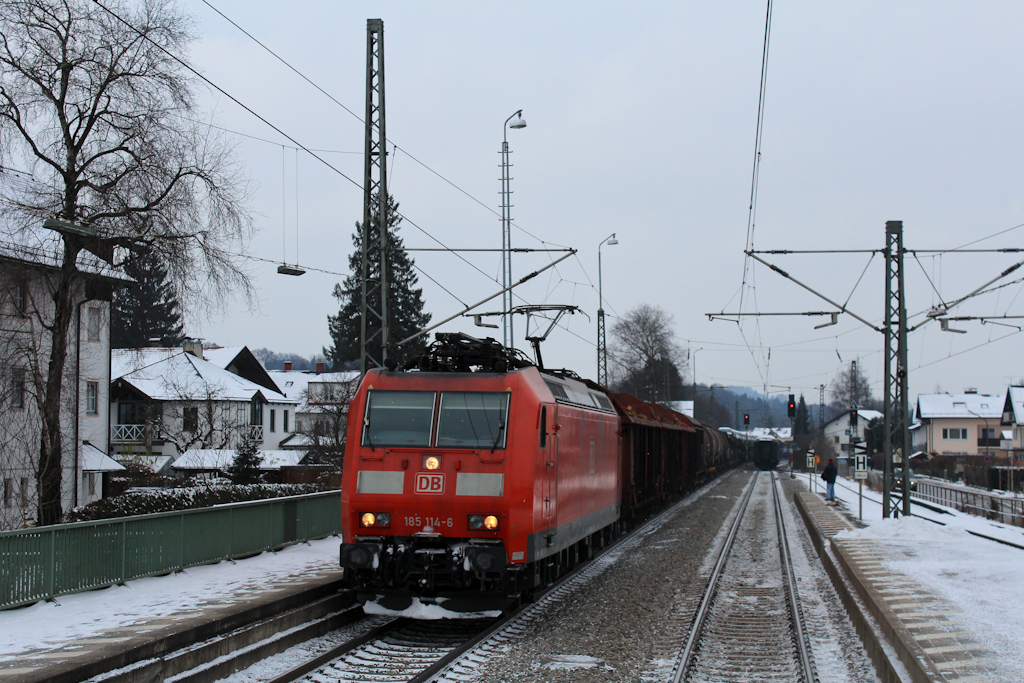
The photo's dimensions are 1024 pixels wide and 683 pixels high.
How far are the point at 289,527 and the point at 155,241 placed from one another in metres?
6.44

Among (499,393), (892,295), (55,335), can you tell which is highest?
(892,295)

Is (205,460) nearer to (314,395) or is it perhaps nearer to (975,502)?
(314,395)

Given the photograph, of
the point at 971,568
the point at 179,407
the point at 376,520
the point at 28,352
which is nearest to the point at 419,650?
the point at 376,520

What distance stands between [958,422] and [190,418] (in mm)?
66706

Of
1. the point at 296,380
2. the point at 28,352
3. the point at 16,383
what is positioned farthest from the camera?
the point at 296,380

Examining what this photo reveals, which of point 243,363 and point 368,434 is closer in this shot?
point 368,434

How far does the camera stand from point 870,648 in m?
10.1

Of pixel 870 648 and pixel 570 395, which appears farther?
pixel 570 395

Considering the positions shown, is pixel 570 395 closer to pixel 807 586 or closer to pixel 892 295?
pixel 807 586

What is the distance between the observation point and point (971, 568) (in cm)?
1480

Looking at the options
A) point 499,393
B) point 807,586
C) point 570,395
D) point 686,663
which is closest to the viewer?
point 686,663

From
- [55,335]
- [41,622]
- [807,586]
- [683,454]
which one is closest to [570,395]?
[807,586]

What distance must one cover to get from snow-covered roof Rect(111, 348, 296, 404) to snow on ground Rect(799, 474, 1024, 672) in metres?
35.4

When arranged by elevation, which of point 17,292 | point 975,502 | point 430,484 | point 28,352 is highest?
point 17,292
